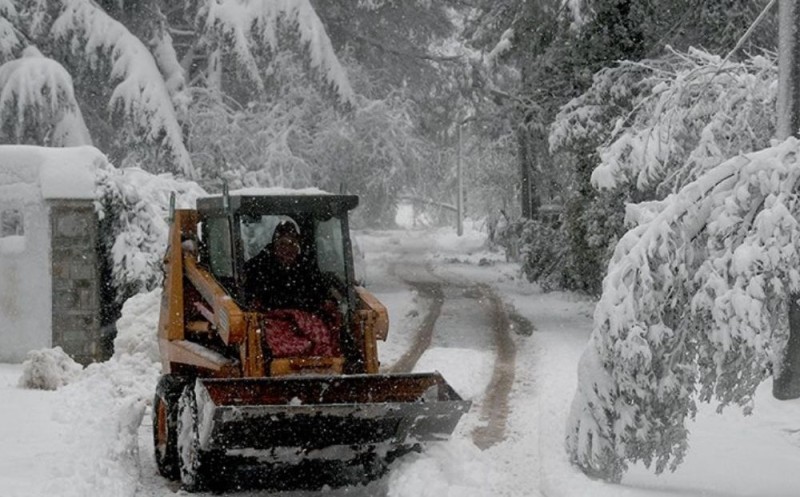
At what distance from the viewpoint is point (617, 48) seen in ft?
58.8

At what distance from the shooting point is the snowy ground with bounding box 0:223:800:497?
7477mm

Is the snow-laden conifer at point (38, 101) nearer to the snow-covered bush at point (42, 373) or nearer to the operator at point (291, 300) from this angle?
the snow-covered bush at point (42, 373)

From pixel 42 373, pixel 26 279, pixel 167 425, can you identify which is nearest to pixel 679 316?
pixel 167 425

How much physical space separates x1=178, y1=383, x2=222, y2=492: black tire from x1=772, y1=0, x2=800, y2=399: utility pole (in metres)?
5.86

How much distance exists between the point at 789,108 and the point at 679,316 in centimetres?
371

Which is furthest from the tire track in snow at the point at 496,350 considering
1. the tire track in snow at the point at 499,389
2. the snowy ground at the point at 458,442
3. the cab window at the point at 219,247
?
the cab window at the point at 219,247

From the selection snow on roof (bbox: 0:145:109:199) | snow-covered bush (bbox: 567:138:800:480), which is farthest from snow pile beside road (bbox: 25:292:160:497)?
snow-covered bush (bbox: 567:138:800:480)

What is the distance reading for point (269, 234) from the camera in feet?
28.1

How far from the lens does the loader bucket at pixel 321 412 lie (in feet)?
23.1

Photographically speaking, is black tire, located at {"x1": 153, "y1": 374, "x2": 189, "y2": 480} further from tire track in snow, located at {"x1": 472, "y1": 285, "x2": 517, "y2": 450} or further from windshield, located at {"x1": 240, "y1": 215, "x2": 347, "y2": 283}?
tire track in snow, located at {"x1": 472, "y1": 285, "x2": 517, "y2": 450}

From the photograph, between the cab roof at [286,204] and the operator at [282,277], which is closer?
the cab roof at [286,204]

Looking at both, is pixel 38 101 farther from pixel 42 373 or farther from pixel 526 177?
pixel 526 177

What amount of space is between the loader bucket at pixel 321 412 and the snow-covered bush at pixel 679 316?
1294 millimetres

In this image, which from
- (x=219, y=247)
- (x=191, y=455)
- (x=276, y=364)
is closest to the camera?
(x=191, y=455)
